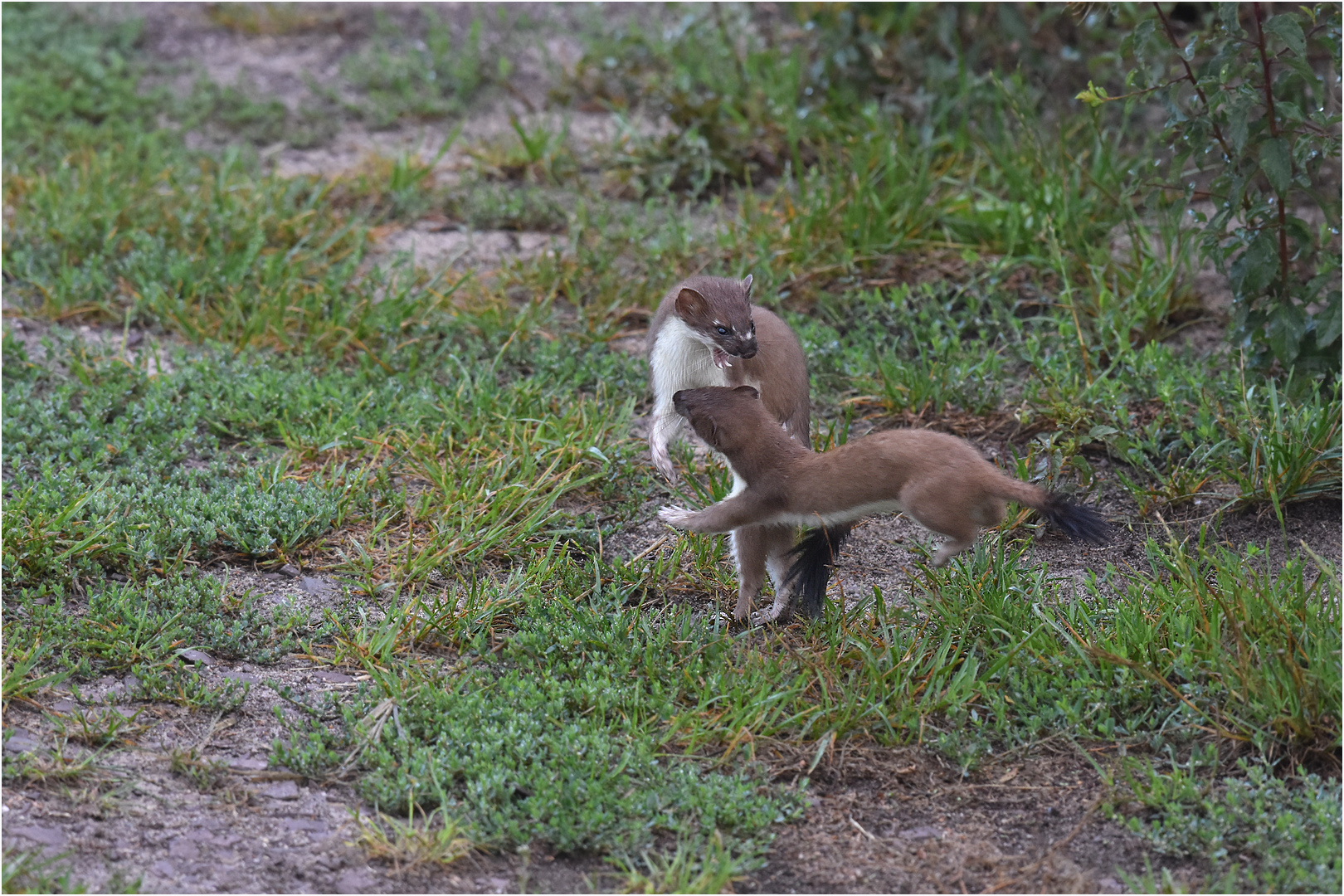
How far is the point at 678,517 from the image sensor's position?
4512 millimetres

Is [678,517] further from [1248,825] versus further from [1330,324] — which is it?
[1330,324]

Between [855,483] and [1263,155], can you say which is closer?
[855,483]

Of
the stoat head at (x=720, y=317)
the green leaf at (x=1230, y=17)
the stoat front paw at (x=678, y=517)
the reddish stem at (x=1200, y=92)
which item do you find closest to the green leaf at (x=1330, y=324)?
the reddish stem at (x=1200, y=92)

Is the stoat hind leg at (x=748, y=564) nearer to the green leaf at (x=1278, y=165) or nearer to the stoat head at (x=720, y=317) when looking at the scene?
the stoat head at (x=720, y=317)

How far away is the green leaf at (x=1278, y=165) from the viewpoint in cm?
507

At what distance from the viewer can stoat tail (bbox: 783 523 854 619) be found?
4512mm

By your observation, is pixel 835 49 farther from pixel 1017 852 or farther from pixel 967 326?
pixel 1017 852

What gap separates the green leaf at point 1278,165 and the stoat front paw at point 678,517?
2.62 m

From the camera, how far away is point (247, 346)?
6488 millimetres

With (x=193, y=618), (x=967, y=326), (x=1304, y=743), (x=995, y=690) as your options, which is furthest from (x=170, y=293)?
(x=1304, y=743)

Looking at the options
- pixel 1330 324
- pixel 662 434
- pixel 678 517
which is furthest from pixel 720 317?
pixel 1330 324

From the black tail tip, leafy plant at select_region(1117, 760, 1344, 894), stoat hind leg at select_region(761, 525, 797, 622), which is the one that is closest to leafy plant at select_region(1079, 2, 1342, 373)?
the black tail tip

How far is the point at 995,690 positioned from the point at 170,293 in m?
4.78

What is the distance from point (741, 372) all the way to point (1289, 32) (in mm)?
2392
